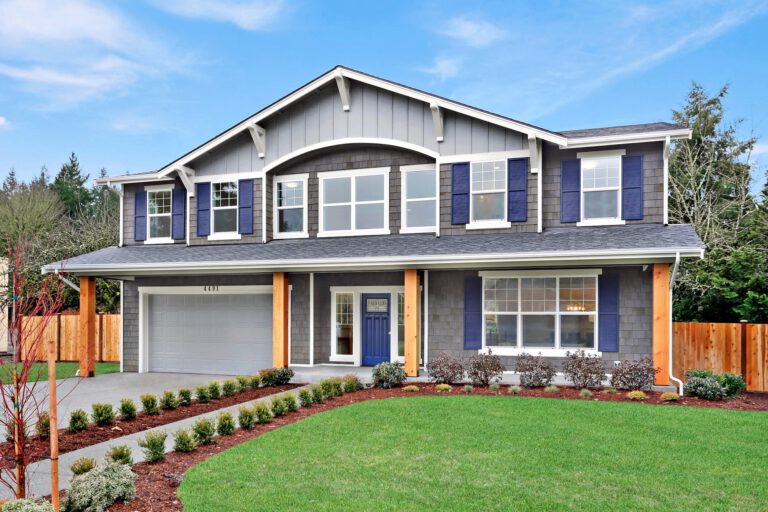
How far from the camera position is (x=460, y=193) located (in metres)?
14.5

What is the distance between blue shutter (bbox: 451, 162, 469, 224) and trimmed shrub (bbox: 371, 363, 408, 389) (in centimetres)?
A: 413

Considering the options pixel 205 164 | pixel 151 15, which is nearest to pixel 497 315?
pixel 205 164

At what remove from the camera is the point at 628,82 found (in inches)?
1187

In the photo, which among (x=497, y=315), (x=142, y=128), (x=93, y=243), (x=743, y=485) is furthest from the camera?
(x=142, y=128)

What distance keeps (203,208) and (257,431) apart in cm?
949

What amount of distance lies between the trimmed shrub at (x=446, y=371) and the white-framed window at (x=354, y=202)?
4025 mm

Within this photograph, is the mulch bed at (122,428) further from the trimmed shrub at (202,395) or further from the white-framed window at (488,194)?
the white-framed window at (488,194)

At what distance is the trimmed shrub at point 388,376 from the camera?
40.2ft

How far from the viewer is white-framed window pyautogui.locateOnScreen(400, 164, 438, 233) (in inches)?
588

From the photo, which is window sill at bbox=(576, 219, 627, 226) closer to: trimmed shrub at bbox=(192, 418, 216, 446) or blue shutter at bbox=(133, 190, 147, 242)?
trimmed shrub at bbox=(192, 418, 216, 446)

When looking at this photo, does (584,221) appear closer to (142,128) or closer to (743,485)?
(743,485)

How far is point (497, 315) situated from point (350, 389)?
13.2ft

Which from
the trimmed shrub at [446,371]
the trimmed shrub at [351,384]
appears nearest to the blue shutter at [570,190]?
the trimmed shrub at [446,371]

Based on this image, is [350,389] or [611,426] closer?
[611,426]
